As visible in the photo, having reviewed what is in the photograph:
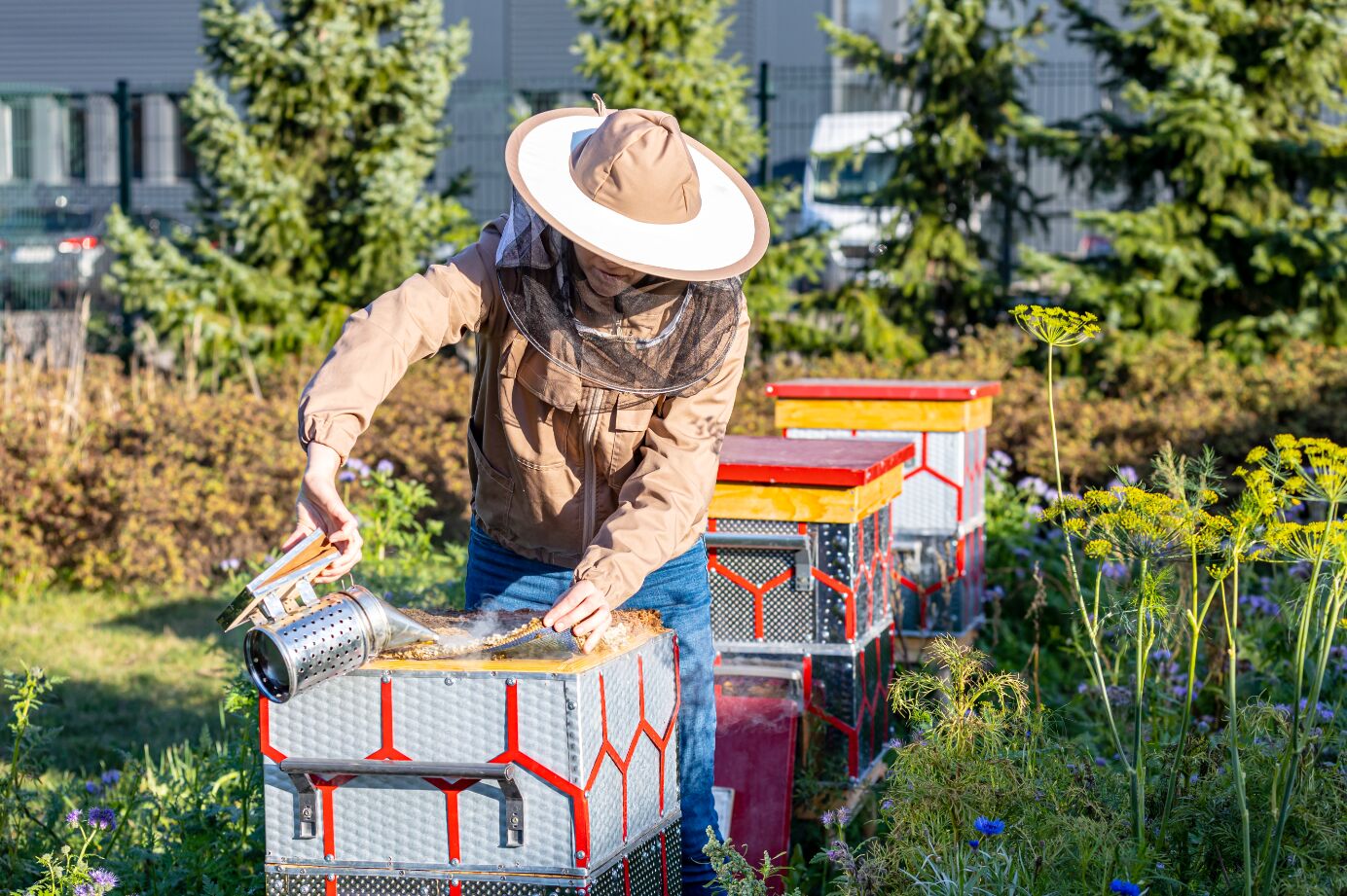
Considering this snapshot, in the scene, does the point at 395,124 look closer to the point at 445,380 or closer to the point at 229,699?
the point at 445,380

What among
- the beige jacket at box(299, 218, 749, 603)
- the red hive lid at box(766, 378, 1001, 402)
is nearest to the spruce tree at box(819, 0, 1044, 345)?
the red hive lid at box(766, 378, 1001, 402)

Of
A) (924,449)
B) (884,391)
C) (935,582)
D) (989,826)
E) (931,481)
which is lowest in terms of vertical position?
(935,582)

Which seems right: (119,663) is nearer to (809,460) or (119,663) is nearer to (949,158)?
(809,460)

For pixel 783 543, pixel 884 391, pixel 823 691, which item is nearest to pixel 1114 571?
pixel 884 391

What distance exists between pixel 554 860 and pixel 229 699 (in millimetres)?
1302

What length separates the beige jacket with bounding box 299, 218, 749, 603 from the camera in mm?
2762

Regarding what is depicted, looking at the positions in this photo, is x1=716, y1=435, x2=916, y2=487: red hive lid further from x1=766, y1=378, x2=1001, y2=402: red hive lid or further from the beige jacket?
the beige jacket

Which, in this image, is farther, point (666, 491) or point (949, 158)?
point (949, 158)

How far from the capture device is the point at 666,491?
9.55ft

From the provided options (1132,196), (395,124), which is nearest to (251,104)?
(395,124)

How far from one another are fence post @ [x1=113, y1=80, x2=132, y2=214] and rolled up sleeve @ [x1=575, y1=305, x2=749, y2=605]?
949 centimetres

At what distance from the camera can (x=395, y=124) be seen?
9.92 m

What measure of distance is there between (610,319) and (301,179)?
7.57 metres

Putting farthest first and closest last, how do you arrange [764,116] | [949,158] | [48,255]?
[48,255] → [764,116] → [949,158]
